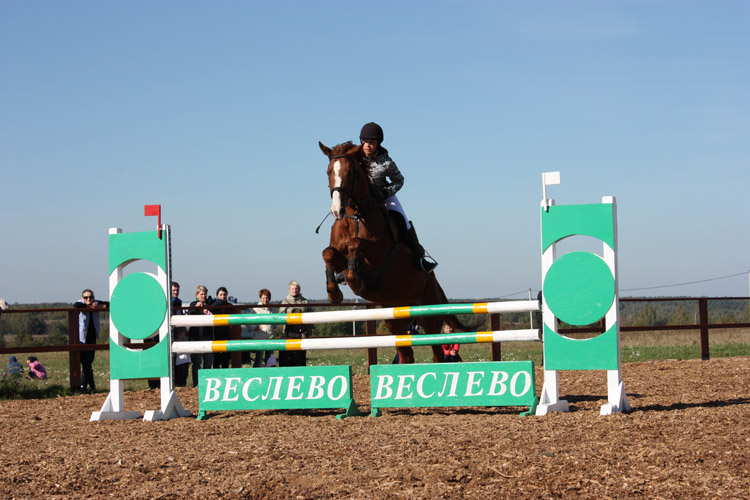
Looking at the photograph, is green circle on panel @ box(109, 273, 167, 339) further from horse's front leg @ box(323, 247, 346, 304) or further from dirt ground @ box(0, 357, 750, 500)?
horse's front leg @ box(323, 247, 346, 304)

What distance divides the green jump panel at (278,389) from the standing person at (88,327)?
441 cm

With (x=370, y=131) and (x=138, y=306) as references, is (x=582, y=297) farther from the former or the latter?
(x=138, y=306)

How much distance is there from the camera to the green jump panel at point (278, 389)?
6488 mm

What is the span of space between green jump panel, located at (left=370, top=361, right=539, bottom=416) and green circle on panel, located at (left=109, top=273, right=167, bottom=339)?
2022 mm

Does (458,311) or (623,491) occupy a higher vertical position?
(458,311)

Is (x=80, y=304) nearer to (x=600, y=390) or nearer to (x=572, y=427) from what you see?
(x=600, y=390)

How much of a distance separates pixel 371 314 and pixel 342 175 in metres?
1.22

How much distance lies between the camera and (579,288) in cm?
607

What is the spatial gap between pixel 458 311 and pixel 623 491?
2.99 m

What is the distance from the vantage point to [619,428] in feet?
Answer: 16.3

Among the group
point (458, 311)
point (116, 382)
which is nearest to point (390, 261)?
point (458, 311)

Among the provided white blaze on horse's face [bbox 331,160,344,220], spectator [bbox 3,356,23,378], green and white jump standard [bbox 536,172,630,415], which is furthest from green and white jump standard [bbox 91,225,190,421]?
spectator [bbox 3,356,23,378]

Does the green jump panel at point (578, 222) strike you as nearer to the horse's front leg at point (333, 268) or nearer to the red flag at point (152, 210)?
the horse's front leg at point (333, 268)

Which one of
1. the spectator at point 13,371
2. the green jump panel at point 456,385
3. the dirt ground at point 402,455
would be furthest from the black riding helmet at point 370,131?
the spectator at point 13,371
